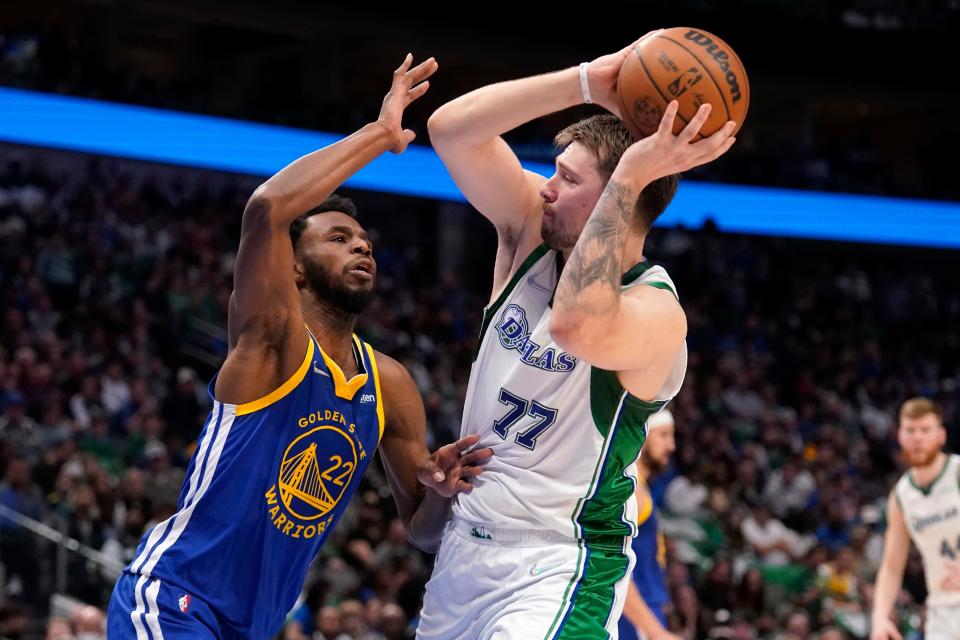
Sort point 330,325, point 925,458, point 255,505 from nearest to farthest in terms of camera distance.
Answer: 1. point 255,505
2. point 330,325
3. point 925,458

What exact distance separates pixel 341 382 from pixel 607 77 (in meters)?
1.26

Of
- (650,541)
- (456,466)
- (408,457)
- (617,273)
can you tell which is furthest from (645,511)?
(617,273)

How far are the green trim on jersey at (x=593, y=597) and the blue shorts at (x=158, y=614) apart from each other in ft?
3.27

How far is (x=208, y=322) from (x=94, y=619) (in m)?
6.27

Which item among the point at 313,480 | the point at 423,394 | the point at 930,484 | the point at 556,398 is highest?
the point at 423,394

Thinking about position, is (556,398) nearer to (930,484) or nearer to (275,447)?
(275,447)

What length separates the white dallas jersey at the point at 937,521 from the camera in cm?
704

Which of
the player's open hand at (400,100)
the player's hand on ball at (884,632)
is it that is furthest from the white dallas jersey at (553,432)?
the player's hand on ball at (884,632)

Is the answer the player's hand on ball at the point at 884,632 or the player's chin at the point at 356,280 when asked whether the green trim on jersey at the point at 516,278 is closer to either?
the player's chin at the point at 356,280

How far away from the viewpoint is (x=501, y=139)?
3777 millimetres

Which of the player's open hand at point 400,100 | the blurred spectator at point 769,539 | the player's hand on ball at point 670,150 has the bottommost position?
the blurred spectator at point 769,539

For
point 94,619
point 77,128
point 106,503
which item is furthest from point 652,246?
point 94,619

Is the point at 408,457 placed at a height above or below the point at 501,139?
below

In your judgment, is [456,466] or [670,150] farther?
[456,466]
